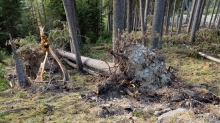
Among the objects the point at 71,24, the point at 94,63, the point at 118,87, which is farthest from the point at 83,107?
the point at 71,24

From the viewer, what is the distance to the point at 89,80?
6.71 meters

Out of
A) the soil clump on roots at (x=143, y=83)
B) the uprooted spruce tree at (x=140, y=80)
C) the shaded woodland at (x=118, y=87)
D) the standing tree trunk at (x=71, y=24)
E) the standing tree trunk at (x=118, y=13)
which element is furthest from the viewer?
the standing tree trunk at (x=118, y=13)

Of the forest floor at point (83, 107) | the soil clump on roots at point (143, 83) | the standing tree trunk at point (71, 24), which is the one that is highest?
the standing tree trunk at point (71, 24)

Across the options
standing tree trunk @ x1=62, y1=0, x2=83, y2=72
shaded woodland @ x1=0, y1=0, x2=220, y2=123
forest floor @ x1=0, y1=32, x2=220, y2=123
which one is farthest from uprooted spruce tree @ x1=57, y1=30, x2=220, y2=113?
standing tree trunk @ x1=62, y1=0, x2=83, y2=72

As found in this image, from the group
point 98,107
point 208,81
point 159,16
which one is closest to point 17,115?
point 98,107

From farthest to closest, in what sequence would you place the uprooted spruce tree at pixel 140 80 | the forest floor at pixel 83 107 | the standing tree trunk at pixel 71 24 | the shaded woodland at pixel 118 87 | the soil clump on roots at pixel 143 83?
the standing tree trunk at pixel 71 24 < the uprooted spruce tree at pixel 140 80 < the soil clump on roots at pixel 143 83 < the shaded woodland at pixel 118 87 < the forest floor at pixel 83 107

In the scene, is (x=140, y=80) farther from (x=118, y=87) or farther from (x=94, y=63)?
(x=94, y=63)

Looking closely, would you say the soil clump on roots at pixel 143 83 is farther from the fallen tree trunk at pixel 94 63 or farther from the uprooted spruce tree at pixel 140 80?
Answer: the fallen tree trunk at pixel 94 63

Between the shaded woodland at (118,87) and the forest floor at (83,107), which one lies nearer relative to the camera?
the forest floor at (83,107)

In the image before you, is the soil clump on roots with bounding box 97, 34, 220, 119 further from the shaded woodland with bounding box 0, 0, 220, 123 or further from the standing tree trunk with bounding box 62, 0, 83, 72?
the standing tree trunk with bounding box 62, 0, 83, 72

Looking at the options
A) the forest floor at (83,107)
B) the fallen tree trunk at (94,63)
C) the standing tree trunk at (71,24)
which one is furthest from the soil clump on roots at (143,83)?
the standing tree trunk at (71,24)

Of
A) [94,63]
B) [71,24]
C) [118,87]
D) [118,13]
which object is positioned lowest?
[118,87]

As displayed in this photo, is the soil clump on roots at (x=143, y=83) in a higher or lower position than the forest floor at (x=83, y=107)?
higher

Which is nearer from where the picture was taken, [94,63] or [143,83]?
[143,83]
